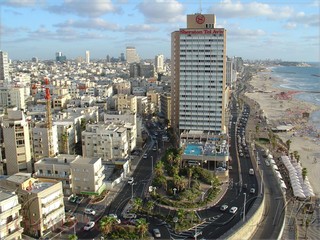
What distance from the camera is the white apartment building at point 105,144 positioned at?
48.3 metres

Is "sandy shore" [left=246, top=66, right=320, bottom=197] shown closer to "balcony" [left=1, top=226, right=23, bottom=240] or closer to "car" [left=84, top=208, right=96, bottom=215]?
"car" [left=84, top=208, right=96, bottom=215]

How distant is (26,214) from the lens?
97.0ft

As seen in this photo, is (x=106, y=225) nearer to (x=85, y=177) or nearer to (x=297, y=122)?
(x=85, y=177)

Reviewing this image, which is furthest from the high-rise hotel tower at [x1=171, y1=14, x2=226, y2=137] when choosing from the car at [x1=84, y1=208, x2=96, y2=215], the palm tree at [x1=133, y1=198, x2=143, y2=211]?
the car at [x1=84, y1=208, x2=96, y2=215]

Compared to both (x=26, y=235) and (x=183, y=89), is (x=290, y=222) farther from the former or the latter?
(x=183, y=89)

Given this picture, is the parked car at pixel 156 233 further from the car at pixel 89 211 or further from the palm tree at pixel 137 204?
the car at pixel 89 211

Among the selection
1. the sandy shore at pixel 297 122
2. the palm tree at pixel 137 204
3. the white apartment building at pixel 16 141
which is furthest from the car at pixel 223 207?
the white apartment building at pixel 16 141

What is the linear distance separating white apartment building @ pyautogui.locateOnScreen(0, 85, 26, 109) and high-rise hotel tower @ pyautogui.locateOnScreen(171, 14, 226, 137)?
1733 inches

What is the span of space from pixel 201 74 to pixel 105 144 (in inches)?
820

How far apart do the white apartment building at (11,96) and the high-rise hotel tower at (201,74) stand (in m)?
44.0

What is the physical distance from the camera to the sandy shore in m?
53.9

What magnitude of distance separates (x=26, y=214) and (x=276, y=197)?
25970mm

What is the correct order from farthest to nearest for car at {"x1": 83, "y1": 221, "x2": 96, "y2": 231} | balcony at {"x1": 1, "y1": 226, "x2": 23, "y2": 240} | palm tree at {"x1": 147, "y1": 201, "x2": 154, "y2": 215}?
palm tree at {"x1": 147, "y1": 201, "x2": 154, "y2": 215} < car at {"x1": 83, "y1": 221, "x2": 96, "y2": 231} < balcony at {"x1": 1, "y1": 226, "x2": 23, "y2": 240}

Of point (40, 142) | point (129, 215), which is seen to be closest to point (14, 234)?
point (129, 215)
